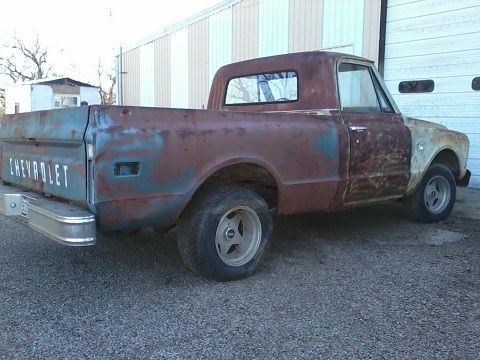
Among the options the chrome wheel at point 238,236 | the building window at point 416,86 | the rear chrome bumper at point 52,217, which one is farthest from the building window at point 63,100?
the chrome wheel at point 238,236

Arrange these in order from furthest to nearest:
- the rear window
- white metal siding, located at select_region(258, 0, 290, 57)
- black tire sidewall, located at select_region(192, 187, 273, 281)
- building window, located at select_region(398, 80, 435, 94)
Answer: white metal siding, located at select_region(258, 0, 290, 57) → building window, located at select_region(398, 80, 435, 94) → the rear window → black tire sidewall, located at select_region(192, 187, 273, 281)

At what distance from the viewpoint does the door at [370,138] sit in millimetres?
4766

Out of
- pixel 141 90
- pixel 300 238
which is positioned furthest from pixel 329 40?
pixel 141 90

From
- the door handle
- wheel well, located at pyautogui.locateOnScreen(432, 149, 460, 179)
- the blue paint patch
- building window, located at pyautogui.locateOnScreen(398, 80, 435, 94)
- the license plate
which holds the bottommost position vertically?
the license plate

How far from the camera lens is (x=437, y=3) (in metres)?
8.78

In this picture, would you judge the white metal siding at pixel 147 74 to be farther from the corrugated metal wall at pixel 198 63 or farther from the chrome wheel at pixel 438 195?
the chrome wheel at pixel 438 195

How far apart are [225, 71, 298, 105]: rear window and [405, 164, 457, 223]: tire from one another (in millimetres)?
1956

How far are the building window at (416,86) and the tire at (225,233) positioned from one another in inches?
242

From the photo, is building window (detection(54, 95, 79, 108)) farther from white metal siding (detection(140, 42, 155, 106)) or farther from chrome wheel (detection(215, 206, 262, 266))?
chrome wheel (detection(215, 206, 262, 266))

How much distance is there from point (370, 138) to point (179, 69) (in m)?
12.3

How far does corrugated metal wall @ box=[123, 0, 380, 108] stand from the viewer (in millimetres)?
10203

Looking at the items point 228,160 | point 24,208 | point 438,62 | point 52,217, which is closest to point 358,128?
point 228,160

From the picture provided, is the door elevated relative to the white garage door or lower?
lower

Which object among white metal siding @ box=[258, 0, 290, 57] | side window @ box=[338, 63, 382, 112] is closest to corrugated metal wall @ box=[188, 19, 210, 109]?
white metal siding @ box=[258, 0, 290, 57]
